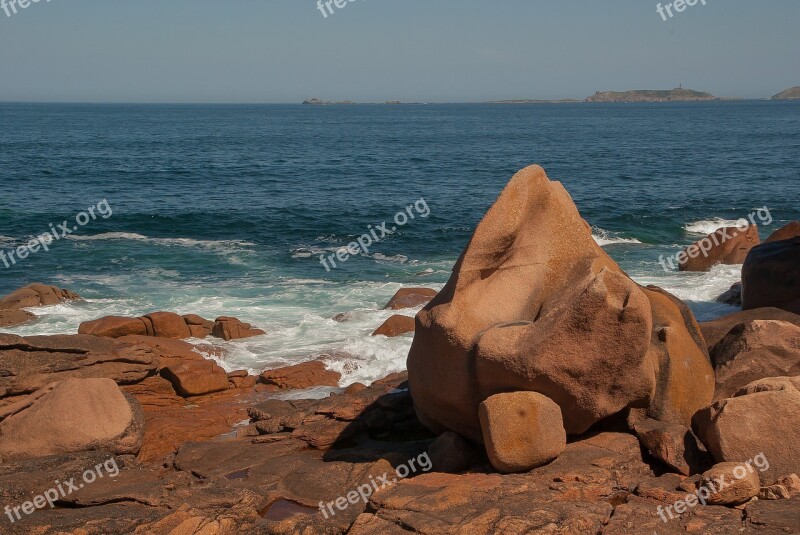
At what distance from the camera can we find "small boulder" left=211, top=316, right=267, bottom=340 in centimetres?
2005

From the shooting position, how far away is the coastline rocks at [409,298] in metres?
22.9

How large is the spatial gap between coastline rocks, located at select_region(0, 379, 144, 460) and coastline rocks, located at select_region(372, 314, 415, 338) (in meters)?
7.53

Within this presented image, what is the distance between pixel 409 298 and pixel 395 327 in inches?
133

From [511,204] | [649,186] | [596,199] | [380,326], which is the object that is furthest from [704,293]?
[649,186]

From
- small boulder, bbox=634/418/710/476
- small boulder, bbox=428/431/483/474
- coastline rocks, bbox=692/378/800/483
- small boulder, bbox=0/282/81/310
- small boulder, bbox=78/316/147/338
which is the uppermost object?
coastline rocks, bbox=692/378/800/483

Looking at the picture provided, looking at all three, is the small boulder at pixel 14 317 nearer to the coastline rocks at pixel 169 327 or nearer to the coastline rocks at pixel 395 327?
the coastline rocks at pixel 169 327

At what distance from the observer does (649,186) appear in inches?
1983

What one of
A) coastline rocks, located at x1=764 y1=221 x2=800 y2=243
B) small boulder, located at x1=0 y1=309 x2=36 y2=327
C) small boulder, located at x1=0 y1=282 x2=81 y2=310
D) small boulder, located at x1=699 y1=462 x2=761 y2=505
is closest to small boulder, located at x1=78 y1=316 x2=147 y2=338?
small boulder, located at x1=0 y1=309 x2=36 y2=327

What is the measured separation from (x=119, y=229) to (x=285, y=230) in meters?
7.11

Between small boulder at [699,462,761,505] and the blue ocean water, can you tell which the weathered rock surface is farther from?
the blue ocean water

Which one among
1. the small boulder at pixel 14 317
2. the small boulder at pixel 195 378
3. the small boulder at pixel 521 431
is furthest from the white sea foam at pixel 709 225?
the small boulder at pixel 521 431

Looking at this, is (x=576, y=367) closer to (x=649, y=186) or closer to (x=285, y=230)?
(x=285, y=230)

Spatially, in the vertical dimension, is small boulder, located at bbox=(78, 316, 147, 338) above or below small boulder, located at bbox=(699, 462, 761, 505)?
below

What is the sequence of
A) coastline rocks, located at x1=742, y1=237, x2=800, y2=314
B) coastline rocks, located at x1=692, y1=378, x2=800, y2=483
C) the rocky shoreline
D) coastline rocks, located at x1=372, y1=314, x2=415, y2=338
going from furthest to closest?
coastline rocks, located at x1=372, y1=314, x2=415, y2=338 < coastline rocks, located at x1=742, y1=237, x2=800, y2=314 < coastline rocks, located at x1=692, y1=378, x2=800, y2=483 < the rocky shoreline
